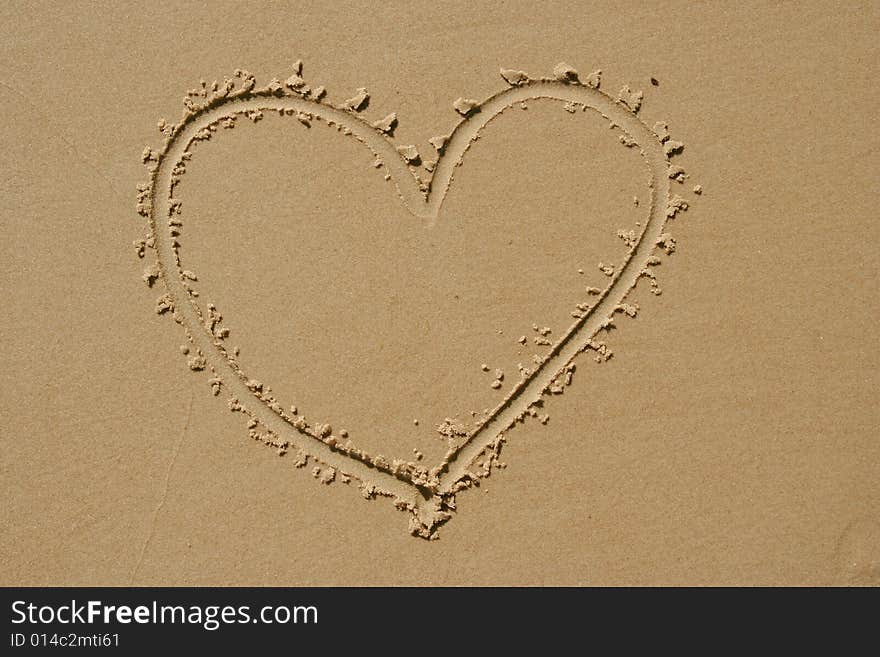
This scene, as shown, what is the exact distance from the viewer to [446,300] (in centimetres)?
213

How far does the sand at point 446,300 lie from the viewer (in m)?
2.08

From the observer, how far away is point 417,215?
7.01 feet

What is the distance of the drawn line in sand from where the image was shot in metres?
2.09

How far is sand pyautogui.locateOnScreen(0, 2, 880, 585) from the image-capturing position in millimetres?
2078

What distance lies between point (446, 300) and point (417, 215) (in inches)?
11.4

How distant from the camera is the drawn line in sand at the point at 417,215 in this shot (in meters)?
2.09

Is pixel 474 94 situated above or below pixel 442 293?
above

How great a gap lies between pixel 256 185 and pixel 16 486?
1240 mm

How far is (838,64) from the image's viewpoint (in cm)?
215

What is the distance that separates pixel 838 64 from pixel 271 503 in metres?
2.31

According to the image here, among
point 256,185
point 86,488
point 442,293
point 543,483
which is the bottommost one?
point 543,483

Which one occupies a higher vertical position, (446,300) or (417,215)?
(417,215)
